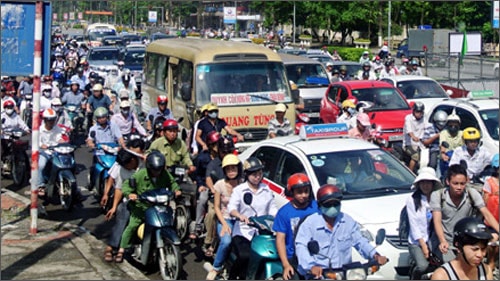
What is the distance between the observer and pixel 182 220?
440 inches

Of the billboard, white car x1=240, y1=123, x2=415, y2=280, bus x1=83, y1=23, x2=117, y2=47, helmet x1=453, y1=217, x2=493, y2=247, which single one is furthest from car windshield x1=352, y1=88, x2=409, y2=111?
bus x1=83, y1=23, x2=117, y2=47

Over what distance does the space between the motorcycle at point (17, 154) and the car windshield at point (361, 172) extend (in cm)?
725

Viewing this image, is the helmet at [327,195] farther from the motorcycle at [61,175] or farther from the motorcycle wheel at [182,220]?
the motorcycle at [61,175]

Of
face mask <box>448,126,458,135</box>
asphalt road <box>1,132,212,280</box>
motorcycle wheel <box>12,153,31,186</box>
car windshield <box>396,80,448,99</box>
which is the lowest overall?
asphalt road <box>1,132,212,280</box>

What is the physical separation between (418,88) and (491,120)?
6.48 metres

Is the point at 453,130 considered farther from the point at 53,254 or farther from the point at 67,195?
the point at 53,254

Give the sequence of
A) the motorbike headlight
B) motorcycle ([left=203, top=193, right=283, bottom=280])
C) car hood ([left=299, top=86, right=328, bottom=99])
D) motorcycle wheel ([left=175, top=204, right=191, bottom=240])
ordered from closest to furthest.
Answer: the motorbike headlight → motorcycle ([left=203, top=193, right=283, bottom=280]) → motorcycle wheel ([left=175, top=204, right=191, bottom=240]) → car hood ([left=299, top=86, right=328, bottom=99])

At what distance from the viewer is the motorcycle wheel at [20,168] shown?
593 inches

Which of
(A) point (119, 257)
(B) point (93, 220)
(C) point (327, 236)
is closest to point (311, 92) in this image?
(B) point (93, 220)

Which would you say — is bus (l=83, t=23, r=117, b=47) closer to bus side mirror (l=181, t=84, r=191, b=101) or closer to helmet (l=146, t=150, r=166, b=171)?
bus side mirror (l=181, t=84, r=191, b=101)

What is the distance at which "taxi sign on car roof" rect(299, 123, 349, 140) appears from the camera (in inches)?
400

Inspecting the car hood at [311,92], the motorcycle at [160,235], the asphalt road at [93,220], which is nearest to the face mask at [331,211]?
the motorcycle at [160,235]

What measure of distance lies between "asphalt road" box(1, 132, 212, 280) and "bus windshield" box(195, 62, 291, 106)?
9.60 feet

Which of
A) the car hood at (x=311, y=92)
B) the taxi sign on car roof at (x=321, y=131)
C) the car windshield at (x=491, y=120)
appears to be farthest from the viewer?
the car hood at (x=311, y=92)
